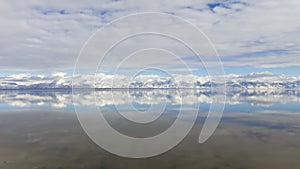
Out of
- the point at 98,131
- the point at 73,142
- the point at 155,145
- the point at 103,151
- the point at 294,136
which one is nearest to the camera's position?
the point at 103,151

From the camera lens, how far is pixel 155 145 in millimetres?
27078

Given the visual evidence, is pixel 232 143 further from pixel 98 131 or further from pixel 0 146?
pixel 0 146

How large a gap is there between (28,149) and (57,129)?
12.3 meters

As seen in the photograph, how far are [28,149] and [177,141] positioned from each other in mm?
16903

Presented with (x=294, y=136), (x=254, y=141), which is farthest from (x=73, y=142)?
(x=294, y=136)

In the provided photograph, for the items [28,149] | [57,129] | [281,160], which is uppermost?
[57,129]

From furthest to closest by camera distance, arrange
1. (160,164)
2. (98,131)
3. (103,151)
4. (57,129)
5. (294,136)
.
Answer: (57,129), (98,131), (294,136), (103,151), (160,164)

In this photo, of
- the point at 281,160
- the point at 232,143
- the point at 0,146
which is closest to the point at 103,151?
the point at 0,146

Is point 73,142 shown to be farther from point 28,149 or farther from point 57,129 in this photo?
point 57,129

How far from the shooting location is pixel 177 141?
95.3 feet

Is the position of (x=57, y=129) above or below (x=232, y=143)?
above

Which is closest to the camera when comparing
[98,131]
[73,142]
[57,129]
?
[73,142]

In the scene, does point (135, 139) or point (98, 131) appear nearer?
point (135, 139)

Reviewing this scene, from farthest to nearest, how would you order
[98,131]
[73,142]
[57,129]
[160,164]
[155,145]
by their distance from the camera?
[57,129], [98,131], [73,142], [155,145], [160,164]
